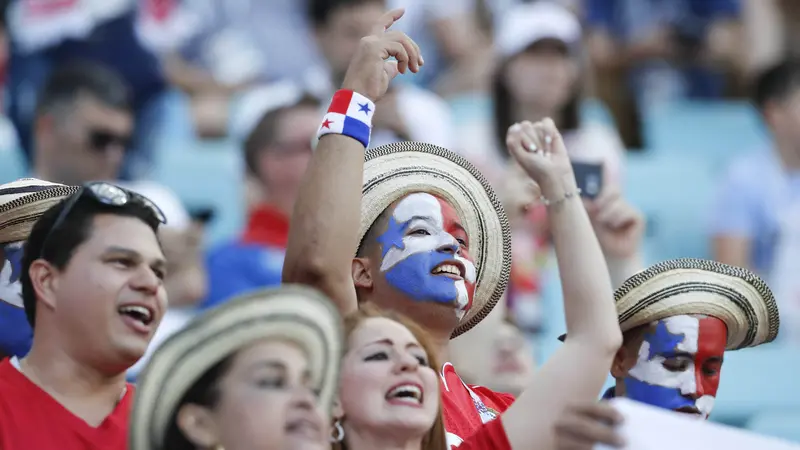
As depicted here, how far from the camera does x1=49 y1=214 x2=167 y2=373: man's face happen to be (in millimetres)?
3652

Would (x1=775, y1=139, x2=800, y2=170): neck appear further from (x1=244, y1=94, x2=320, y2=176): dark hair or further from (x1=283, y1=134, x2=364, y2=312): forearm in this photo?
(x1=283, y1=134, x2=364, y2=312): forearm

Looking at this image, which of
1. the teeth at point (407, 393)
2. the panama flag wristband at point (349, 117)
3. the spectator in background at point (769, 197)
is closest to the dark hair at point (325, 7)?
the spectator in background at point (769, 197)

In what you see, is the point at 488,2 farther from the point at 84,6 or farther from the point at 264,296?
the point at 264,296

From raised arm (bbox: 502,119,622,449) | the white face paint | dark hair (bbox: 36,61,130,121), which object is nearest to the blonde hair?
raised arm (bbox: 502,119,622,449)

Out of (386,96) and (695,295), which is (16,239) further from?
(386,96)

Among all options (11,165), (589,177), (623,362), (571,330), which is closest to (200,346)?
(571,330)

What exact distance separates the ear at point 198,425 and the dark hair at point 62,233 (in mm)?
714

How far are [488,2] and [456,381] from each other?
6.00 meters

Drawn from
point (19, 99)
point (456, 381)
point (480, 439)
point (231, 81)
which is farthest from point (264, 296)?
point (231, 81)

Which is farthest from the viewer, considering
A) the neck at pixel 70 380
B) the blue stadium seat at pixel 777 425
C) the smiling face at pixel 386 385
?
the blue stadium seat at pixel 777 425

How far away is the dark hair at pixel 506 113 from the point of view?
23.7 feet

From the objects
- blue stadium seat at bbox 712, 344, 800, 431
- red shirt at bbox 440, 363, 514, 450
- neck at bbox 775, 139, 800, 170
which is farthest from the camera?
neck at bbox 775, 139, 800, 170

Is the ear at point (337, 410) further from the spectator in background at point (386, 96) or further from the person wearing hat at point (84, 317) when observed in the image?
the spectator in background at point (386, 96)

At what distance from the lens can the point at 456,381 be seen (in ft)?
14.0
